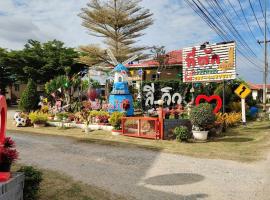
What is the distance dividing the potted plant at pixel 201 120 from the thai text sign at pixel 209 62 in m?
5.48

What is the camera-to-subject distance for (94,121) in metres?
18.4

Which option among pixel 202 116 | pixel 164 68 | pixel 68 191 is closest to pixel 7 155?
pixel 68 191

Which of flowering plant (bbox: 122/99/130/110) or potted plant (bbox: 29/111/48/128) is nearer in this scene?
potted plant (bbox: 29/111/48/128)

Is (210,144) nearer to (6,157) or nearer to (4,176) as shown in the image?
(6,157)

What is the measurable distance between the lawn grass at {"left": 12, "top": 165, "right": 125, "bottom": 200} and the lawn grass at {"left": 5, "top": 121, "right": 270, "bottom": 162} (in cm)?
492

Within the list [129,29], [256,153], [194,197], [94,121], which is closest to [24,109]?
[94,121]

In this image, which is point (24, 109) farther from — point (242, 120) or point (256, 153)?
point (256, 153)

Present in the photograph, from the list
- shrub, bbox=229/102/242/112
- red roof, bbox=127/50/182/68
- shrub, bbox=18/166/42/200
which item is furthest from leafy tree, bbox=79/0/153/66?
shrub, bbox=18/166/42/200

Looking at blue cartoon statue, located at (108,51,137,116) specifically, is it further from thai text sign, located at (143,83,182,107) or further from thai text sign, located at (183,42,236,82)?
thai text sign, located at (183,42,236,82)

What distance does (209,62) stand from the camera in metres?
19.7

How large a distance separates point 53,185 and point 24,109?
1499 cm

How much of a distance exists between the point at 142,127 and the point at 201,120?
9.11 feet

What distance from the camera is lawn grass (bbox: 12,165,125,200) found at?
6836 millimetres

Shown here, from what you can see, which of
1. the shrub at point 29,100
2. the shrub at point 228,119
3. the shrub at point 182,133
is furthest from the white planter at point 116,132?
the shrub at point 29,100
